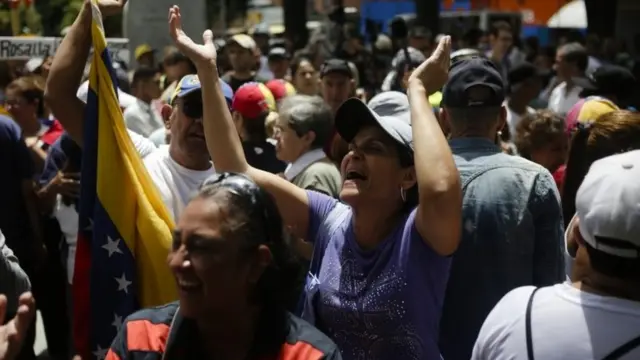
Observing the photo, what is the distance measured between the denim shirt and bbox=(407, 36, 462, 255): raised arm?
61 cm

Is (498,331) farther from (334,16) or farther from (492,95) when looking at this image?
(334,16)

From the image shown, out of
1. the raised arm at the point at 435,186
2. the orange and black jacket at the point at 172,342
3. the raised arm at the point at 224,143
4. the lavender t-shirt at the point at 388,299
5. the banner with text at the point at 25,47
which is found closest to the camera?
the orange and black jacket at the point at 172,342

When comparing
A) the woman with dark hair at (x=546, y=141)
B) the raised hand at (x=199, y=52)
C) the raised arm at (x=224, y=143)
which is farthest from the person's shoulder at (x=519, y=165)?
the woman with dark hair at (x=546, y=141)

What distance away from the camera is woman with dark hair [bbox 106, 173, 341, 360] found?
239cm

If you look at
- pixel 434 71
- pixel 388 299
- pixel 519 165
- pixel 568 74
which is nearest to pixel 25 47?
pixel 568 74

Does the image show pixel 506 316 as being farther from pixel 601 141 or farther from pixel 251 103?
pixel 251 103

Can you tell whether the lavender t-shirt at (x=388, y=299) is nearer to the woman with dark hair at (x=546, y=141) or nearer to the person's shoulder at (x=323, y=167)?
the person's shoulder at (x=323, y=167)

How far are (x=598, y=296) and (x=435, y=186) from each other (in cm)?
59

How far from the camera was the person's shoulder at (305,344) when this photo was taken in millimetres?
2418

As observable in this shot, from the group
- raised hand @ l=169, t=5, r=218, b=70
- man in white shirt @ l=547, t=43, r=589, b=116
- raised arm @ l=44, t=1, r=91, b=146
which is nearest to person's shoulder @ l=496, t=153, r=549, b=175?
raised hand @ l=169, t=5, r=218, b=70

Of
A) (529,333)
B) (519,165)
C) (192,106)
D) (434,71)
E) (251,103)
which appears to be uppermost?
(434,71)

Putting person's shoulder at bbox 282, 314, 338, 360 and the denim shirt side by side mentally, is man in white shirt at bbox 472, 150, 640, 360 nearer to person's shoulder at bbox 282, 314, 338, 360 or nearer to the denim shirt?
person's shoulder at bbox 282, 314, 338, 360

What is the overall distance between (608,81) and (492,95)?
136 inches

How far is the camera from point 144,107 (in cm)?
830
